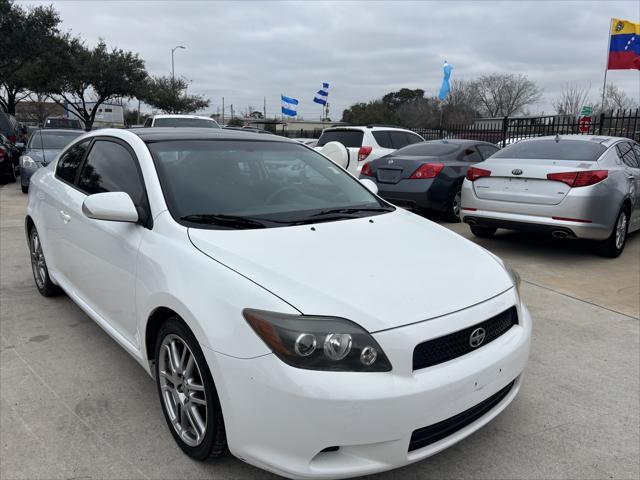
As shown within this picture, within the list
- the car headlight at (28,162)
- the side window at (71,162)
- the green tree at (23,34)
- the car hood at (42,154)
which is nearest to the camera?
the side window at (71,162)

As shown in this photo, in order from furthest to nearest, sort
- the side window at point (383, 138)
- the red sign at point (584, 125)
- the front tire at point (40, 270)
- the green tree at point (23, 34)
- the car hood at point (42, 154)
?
the green tree at point (23, 34), the red sign at point (584, 125), the car hood at point (42, 154), the side window at point (383, 138), the front tire at point (40, 270)

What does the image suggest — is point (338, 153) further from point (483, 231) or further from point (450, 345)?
point (450, 345)

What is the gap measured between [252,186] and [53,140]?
11424 mm

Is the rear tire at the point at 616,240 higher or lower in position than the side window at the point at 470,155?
lower

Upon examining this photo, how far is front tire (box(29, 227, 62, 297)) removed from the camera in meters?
4.52

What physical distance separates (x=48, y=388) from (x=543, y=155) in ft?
18.8

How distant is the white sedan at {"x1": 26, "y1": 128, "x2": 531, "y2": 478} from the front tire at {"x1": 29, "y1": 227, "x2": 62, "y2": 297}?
135cm

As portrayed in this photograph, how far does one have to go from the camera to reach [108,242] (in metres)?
3.02

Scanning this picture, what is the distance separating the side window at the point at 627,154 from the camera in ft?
21.5

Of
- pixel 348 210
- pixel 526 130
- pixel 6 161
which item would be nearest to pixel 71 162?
pixel 348 210

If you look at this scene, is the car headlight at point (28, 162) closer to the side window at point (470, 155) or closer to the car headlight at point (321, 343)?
the side window at point (470, 155)

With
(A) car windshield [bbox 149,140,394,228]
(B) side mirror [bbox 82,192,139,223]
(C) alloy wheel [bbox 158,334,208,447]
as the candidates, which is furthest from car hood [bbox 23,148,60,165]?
(C) alloy wheel [bbox 158,334,208,447]

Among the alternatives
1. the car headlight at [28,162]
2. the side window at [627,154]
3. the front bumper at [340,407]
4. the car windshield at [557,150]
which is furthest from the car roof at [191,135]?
the car headlight at [28,162]

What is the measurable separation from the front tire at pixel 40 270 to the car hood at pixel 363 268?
268cm
